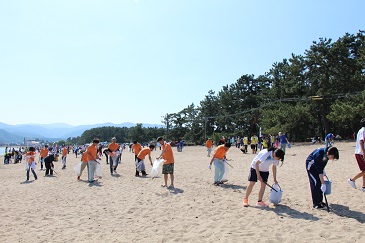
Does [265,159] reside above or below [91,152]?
below

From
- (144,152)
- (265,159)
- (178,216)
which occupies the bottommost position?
(178,216)

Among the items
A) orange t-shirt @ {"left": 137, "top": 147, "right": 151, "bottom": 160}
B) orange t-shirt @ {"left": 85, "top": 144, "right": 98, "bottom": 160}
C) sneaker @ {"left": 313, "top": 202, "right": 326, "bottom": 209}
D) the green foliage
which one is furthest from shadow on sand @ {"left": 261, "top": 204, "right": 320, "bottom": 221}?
the green foliage

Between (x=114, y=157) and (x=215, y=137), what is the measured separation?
47.6 meters

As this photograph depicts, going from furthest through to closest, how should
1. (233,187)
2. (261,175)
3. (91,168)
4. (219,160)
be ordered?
(91,168) → (219,160) → (233,187) → (261,175)

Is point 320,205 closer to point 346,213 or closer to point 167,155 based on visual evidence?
point 346,213

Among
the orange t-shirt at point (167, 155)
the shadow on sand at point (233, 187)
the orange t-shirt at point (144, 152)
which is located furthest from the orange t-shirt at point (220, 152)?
the orange t-shirt at point (144, 152)

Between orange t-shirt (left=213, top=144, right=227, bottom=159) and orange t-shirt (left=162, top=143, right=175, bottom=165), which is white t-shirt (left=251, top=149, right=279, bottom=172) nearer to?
orange t-shirt (left=213, top=144, right=227, bottom=159)

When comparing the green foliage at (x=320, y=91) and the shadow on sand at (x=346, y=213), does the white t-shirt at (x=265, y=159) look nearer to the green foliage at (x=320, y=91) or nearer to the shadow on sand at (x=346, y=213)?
the shadow on sand at (x=346, y=213)

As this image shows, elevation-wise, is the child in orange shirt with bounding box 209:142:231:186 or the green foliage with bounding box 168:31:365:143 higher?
the green foliage with bounding box 168:31:365:143

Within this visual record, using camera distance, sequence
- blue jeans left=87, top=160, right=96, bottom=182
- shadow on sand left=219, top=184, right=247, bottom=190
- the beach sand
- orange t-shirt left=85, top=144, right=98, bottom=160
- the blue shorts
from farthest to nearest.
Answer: orange t-shirt left=85, top=144, right=98, bottom=160 < blue jeans left=87, top=160, right=96, bottom=182 < shadow on sand left=219, top=184, right=247, bottom=190 < the blue shorts < the beach sand

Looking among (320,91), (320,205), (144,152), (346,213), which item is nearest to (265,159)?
(320,205)

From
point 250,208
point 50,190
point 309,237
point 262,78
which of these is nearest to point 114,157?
point 50,190

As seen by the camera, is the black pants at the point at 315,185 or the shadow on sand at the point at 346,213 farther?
the black pants at the point at 315,185

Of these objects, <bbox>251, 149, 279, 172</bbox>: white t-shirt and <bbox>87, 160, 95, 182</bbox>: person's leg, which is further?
<bbox>87, 160, 95, 182</bbox>: person's leg
